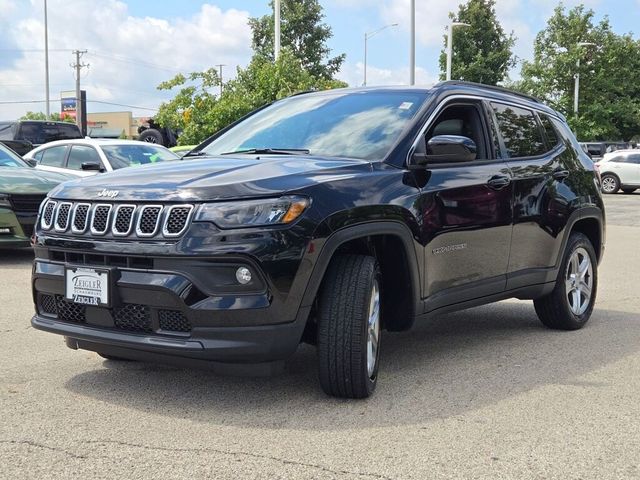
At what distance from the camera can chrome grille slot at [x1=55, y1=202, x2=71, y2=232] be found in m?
4.14

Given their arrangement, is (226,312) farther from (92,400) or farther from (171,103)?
(171,103)

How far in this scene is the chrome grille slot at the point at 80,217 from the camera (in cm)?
404

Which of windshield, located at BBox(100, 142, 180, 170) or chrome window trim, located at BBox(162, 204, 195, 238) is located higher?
windshield, located at BBox(100, 142, 180, 170)

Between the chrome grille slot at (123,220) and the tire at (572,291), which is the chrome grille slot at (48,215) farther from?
the tire at (572,291)

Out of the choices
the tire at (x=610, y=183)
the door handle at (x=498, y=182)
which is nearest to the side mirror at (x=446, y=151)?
the door handle at (x=498, y=182)

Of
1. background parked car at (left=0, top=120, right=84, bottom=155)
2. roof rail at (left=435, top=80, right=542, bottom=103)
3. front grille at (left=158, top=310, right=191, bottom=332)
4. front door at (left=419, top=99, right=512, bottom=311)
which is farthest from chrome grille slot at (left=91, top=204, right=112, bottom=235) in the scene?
background parked car at (left=0, top=120, right=84, bottom=155)

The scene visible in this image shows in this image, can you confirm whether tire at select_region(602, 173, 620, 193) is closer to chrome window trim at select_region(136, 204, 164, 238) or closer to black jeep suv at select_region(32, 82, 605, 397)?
black jeep suv at select_region(32, 82, 605, 397)

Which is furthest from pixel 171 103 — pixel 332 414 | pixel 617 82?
pixel 617 82

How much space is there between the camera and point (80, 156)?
1277 centimetres

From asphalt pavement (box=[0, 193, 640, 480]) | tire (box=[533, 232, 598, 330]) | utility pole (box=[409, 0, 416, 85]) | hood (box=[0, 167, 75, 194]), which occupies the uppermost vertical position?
utility pole (box=[409, 0, 416, 85])

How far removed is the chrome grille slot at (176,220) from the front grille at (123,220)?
0.20m

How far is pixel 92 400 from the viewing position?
13.9ft

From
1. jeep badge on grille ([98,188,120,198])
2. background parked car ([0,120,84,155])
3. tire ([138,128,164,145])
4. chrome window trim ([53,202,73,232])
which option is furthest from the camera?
tire ([138,128,164,145])

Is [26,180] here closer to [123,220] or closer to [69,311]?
[69,311]
